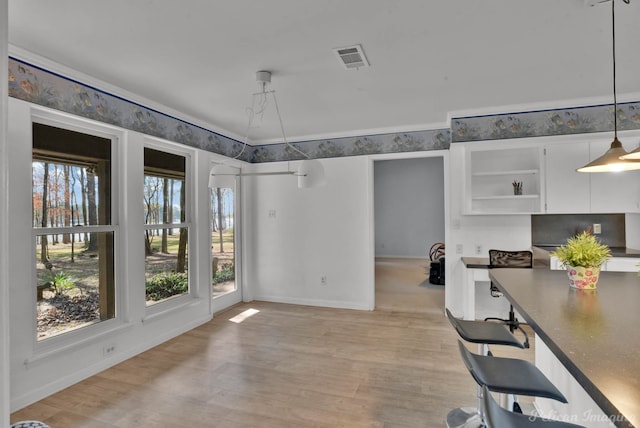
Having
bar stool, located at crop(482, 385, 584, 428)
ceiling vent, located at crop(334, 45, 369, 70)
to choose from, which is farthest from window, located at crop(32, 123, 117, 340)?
bar stool, located at crop(482, 385, 584, 428)

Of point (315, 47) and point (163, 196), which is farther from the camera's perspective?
point (163, 196)

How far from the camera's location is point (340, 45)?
2529 mm

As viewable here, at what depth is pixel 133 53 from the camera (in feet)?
8.68

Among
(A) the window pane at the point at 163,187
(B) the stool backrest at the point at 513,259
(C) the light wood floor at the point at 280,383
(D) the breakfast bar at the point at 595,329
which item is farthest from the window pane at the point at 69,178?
(B) the stool backrest at the point at 513,259

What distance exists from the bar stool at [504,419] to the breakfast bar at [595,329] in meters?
0.17

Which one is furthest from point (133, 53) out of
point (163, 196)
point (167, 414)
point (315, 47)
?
point (167, 414)

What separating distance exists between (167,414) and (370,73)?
3.15 meters

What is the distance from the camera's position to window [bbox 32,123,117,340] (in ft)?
9.23

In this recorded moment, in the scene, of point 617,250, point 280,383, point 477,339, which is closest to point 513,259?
point 617,250

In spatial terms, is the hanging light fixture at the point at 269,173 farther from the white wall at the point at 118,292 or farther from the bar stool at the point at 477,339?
the bar stool at the point at 477,339

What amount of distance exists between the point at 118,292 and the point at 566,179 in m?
4.99

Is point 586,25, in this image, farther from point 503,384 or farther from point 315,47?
point 503,384

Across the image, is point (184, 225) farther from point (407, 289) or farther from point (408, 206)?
point (408, 206)

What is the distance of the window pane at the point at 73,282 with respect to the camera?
283 cm
